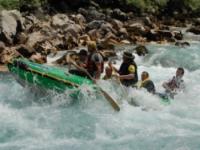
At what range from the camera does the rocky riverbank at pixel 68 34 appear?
19.3 meters

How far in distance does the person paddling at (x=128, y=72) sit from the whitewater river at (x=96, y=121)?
235 millimetres

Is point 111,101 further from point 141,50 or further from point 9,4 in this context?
point 9,4

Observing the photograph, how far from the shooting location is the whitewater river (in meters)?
10.5

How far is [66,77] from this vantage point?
1245cm

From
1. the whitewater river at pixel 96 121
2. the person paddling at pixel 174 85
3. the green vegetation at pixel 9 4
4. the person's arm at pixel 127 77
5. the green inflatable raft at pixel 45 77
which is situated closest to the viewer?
the whitewater river at pixel 96 121

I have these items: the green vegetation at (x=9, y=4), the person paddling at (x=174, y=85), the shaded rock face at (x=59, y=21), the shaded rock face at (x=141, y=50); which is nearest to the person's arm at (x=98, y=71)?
the person paddling at (x=174, y=85)

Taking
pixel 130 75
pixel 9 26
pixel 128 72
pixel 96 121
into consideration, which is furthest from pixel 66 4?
pixel 96 121

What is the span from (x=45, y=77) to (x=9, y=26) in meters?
7.93

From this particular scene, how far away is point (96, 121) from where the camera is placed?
1187cm

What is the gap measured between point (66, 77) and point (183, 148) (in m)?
3.46

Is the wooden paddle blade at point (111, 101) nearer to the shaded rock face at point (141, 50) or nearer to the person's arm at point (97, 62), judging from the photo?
the person's arm at point (97, 62)

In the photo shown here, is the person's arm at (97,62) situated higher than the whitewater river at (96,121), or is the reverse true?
the person's arm at (97,62)

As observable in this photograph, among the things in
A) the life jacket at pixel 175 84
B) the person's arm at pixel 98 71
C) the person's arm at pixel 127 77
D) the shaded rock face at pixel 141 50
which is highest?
the person's arm at pixel 98 71

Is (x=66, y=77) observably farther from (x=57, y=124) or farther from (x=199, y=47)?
(x=199, y=47)
